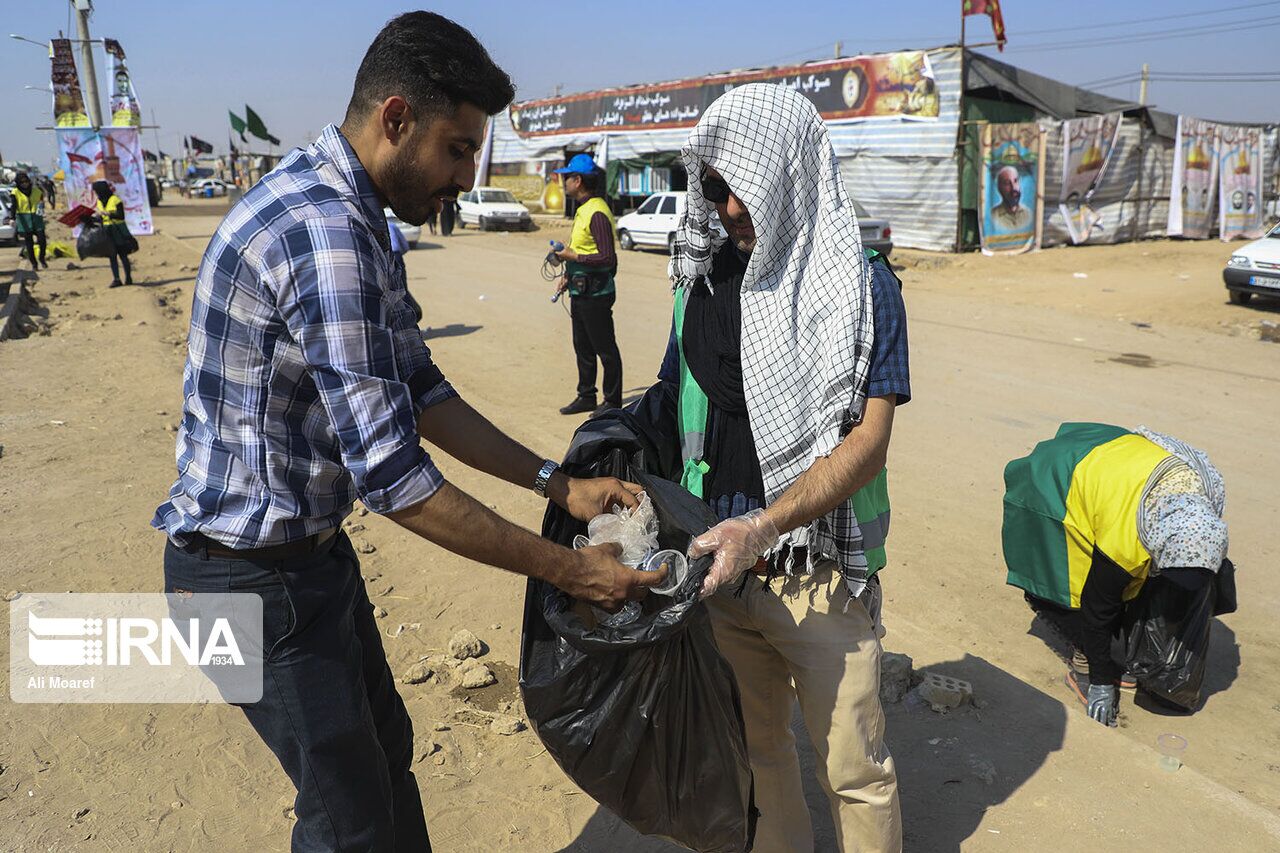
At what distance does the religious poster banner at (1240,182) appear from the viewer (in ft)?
71.5

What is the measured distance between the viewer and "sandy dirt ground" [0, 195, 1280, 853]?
2639 mm

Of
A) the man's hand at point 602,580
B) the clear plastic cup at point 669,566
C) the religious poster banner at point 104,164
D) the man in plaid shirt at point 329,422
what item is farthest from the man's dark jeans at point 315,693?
the religious poster banner at point 104,164

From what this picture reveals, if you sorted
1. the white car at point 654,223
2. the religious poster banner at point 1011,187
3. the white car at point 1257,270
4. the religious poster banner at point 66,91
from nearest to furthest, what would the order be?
the white car at point 1257,270 → the religious poster banner at point 1011,187 → the white car at point 654,223 → the religious poster banner at point 66,91

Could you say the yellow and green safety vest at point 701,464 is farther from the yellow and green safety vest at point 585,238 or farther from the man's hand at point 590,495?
the yellow and green safety vest at point 585,238

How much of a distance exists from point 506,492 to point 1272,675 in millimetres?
3820

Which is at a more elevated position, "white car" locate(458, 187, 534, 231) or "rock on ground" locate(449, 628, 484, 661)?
"white car" locate(458, 187, 534, 231)

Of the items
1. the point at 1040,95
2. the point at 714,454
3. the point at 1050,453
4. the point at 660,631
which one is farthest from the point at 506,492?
the point at 1040,95

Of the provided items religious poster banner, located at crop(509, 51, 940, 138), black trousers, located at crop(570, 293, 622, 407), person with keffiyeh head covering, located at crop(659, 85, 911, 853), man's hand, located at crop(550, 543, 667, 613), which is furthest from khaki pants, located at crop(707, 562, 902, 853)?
religious poster banner, located at crop(509, 51, 940, 138)

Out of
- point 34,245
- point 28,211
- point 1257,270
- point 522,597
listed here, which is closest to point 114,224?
point 28,211

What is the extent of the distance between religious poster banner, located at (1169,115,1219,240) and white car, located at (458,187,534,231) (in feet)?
56.4

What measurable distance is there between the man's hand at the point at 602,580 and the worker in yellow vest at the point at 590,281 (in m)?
5.29

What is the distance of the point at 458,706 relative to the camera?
325 centimetres

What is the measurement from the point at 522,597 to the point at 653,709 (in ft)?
7.31

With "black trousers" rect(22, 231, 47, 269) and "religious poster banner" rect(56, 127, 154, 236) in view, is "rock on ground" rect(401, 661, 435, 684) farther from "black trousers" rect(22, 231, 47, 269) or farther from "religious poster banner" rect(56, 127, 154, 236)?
"religious poster banner" rect(56, 127, 154, 236)
